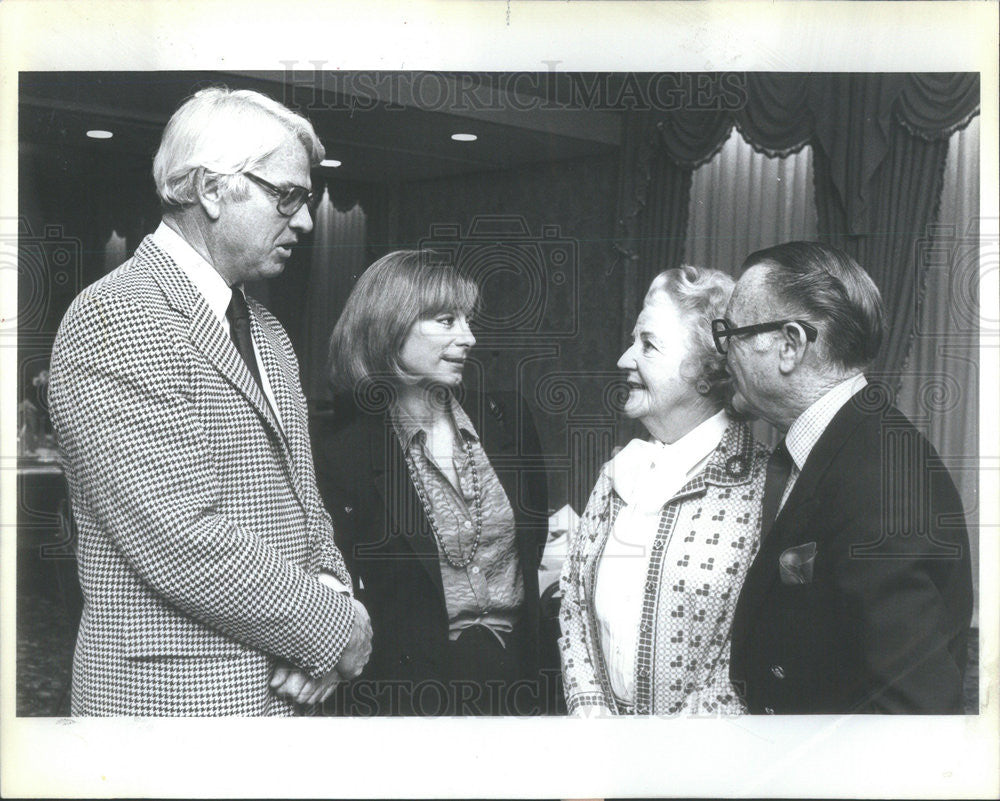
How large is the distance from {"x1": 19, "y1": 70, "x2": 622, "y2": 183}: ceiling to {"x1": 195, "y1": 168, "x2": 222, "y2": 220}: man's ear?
18cm

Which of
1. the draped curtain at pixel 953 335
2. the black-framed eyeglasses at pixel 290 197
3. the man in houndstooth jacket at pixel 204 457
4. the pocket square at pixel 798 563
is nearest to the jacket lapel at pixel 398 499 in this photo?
the man in houndstooth jacket at pixel 204 457

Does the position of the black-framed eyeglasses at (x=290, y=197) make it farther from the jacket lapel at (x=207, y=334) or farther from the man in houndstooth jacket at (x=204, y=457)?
the jacket lapel at (x=207, y=334)

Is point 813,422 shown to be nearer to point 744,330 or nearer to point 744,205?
point 744,330

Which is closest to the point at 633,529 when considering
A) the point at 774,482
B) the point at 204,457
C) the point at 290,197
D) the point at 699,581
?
the point at 699,581

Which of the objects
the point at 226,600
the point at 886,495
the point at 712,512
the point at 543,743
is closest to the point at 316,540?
the point at 226,600

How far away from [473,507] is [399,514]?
8.4 inches

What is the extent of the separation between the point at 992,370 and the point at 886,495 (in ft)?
1.58

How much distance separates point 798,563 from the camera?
310cm

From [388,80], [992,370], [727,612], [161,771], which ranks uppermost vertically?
[388,80]

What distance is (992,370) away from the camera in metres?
3.20

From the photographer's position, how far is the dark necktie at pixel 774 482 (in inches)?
122

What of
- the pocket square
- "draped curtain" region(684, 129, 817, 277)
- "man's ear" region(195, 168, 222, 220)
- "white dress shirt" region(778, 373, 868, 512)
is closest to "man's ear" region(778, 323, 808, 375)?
"white dress shirt" region(778, 373, 868, 512)

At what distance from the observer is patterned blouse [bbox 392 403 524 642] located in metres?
3.19

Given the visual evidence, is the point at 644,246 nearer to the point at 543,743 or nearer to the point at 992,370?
the point at 992,370
